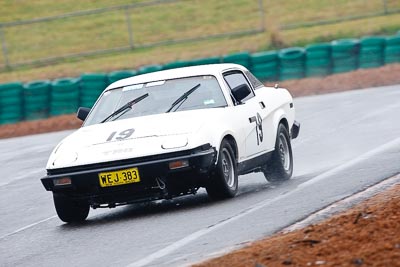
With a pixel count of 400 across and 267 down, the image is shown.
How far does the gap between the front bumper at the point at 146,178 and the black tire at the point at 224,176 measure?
15cm

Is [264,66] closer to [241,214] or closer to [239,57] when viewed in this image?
[239,57]

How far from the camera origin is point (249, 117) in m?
12.4

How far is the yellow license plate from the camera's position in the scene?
10836mm

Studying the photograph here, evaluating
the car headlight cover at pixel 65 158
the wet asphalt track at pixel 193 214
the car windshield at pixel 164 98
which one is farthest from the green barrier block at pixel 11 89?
the car headlight cover at pixel 65 158

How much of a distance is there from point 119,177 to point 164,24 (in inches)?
1113

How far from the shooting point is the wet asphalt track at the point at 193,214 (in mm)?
9164

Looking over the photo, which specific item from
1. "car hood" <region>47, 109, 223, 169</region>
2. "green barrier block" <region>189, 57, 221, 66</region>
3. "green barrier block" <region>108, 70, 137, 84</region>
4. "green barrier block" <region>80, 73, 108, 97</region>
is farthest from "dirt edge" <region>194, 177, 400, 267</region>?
"green barrier block" <region>80, 73, 108, 97</region>

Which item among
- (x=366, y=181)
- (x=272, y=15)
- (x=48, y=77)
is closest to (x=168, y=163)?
(x=366, y=181)

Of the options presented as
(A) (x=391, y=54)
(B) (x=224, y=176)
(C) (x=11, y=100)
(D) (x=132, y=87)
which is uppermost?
(D) (x=132, y=87)

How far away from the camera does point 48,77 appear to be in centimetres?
3422

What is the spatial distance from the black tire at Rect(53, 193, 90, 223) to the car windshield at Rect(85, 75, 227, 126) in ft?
3.66

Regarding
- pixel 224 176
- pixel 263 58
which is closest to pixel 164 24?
pixel 263 58

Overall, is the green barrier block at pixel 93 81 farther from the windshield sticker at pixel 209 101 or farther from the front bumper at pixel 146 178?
the front bumper at pixel 146 178

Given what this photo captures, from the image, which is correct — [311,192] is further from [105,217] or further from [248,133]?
[105,217]
